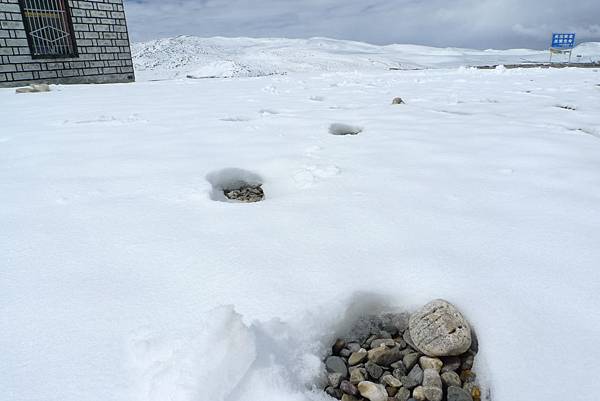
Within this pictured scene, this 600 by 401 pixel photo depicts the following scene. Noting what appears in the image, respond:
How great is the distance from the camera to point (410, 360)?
3.87 feet

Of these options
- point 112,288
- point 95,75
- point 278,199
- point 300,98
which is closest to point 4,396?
point 112,288

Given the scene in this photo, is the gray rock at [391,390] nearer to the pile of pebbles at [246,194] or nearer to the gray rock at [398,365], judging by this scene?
the gray rock at [398,365]

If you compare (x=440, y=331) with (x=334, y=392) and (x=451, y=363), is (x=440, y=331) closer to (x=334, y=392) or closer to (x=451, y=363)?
(x=451, y=363)

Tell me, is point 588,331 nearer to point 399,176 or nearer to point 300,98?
point 399,176

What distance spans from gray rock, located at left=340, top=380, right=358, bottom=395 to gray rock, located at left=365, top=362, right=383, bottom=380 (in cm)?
8

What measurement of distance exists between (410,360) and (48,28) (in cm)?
1226

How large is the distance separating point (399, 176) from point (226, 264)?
53.5 inches

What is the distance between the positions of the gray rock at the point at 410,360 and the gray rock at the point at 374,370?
3.5 inches

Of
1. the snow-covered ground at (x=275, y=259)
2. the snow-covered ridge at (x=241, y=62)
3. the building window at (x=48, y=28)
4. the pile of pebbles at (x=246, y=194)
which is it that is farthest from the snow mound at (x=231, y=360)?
the snow-covered ridge at (x=241, y=62)

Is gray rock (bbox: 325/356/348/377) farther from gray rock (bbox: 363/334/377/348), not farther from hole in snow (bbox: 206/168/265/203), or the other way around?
hole in snow (bbox: 206/168/265/203)

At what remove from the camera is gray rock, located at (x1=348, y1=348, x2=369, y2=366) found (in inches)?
46.5

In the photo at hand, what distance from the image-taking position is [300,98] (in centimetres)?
604

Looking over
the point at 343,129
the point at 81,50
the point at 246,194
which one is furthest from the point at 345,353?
the point at 81,50

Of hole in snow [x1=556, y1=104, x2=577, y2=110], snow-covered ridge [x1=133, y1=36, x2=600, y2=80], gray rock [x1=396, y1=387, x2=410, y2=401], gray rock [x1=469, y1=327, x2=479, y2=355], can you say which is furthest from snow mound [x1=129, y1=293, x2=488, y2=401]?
snow-covered ridge [x1=133, y1=36, x2=600, y2=80]
